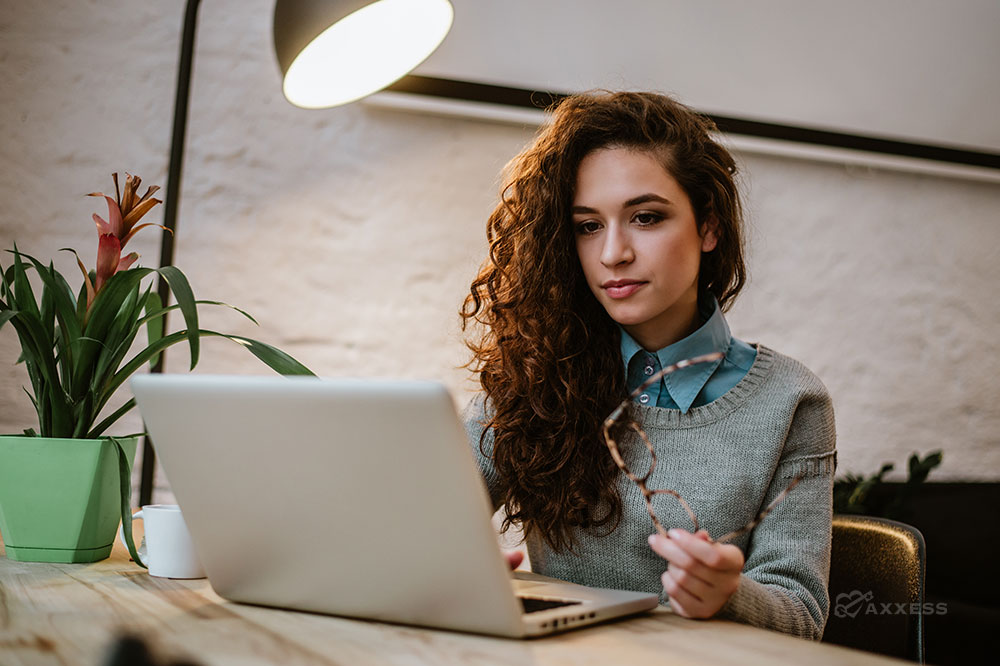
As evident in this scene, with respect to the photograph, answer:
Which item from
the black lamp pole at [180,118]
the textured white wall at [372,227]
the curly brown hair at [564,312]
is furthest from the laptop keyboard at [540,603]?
the textured white wall at [372,227]

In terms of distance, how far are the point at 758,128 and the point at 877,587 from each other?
59.2 inches

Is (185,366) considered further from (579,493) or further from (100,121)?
(579,493)

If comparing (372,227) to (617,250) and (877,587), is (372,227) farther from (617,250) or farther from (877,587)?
(877,587)

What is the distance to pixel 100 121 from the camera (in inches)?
74.9

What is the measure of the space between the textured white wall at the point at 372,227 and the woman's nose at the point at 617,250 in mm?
935

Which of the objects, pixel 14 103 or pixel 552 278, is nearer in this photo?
pixel 552 278

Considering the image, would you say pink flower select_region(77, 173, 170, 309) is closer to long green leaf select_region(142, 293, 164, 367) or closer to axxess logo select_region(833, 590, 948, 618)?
long green leaf select_region(142, 293, 164, 367)

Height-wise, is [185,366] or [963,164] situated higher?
[963,164]

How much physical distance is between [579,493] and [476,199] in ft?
3.77

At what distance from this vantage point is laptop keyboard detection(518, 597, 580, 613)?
0.79 meters

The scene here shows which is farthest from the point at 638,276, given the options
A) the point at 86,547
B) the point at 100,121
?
the point at 100,121

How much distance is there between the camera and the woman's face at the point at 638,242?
4.15 feet

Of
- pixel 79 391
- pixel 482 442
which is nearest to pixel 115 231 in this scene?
pixel 79 391

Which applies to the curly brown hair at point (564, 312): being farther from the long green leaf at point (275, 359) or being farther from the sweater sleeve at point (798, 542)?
the long green leaf at point (275, 359)
